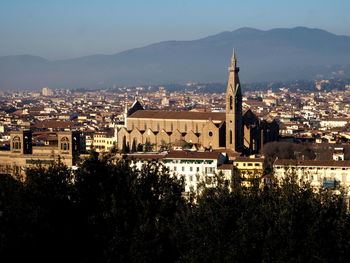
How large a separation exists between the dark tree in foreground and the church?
25061mm

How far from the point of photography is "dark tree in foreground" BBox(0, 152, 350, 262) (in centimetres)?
1886

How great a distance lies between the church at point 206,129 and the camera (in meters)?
49.3

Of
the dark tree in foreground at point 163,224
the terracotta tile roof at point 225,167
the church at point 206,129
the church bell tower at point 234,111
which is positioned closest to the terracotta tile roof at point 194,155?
the terracotta tile roof at point 225,167

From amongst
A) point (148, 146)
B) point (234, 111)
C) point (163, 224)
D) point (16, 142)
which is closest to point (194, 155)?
point (16, 142)

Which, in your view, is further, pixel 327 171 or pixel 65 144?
pixel 65 144

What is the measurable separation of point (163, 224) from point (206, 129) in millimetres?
29325

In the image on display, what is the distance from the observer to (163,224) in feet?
67.3

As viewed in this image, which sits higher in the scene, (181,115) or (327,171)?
(181,115)

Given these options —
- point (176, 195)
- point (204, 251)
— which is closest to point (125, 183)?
point (176, 195)

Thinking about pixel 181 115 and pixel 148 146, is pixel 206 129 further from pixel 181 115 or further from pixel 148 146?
pixel 181 115

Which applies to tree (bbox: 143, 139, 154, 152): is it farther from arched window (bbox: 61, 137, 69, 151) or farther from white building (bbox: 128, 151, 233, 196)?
white building (bbox: 128, 151, 233, 196)

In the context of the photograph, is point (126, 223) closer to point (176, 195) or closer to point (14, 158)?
point (176, 195)

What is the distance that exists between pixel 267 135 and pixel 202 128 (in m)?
5.45

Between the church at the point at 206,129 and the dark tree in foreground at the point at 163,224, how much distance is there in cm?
2506
